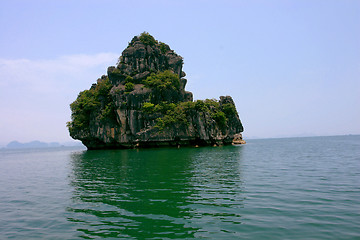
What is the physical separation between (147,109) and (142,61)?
50.9 ft

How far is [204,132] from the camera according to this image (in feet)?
A: 210

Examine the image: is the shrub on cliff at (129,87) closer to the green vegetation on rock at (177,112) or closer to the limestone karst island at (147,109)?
the limestone karst island at (147,109)


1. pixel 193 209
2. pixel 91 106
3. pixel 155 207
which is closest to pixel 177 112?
pixel 91 106

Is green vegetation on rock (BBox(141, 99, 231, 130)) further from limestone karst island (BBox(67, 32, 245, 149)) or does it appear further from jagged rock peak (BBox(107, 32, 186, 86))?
jagged rock peak (BBox(107, 32, 186, 86))

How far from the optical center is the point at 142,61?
223 ft

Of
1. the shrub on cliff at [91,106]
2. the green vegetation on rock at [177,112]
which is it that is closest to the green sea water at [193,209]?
the green vegetation on rock at [177,112]

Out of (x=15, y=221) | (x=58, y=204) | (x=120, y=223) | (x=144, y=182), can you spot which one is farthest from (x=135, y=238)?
(x=144, y=182)

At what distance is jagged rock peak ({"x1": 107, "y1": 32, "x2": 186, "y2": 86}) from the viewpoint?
67.4 meters

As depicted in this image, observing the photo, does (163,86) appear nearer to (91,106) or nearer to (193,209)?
(91,106)

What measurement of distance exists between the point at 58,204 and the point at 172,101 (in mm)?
56025

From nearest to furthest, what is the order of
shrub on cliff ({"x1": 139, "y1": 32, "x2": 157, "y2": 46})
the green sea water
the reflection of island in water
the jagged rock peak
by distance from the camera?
1. the green sea water
2. the reflection of island in water
3. the jagged rock peak
4. shrub on cliff ({"x1": 139, "y1": 32, "x2": 157, "y2": 46})

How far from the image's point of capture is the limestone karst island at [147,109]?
62.8 metres

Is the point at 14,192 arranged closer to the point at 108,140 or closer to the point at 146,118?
the point at 146,118

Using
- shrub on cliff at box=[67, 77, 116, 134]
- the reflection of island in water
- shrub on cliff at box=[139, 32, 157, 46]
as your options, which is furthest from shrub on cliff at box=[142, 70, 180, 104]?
the reflection of island in water
